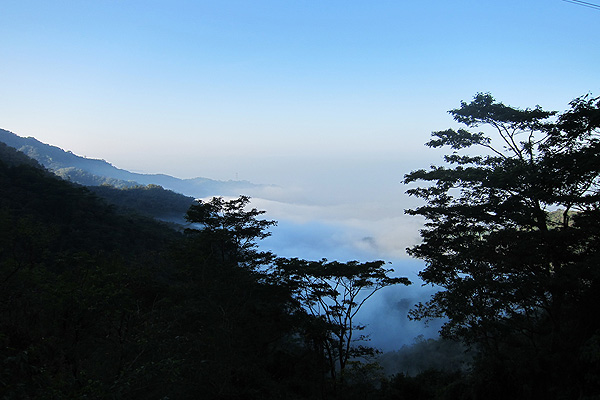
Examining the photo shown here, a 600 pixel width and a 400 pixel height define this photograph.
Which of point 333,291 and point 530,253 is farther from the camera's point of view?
point 333,291

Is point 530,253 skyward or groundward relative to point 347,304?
skyward

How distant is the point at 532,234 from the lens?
10.0 meters

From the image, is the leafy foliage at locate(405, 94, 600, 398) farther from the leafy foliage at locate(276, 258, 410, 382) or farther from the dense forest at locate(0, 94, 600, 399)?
the leafy foliage at locate(276, 258, 410, 382)

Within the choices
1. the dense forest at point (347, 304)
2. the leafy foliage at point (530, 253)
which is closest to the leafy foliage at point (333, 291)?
the dense forest at point (347, 304)

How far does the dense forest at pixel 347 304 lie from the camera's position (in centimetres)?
759

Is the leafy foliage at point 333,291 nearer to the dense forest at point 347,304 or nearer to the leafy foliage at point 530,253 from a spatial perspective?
the dense forest at point 347,304

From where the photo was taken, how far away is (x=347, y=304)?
53.8 feet

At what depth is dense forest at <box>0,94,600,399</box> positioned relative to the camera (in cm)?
759

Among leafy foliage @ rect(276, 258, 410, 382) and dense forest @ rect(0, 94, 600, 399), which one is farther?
leafy foliage @ rect(276, 258, 410, 382)

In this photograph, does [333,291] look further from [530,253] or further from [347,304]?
[530,253]

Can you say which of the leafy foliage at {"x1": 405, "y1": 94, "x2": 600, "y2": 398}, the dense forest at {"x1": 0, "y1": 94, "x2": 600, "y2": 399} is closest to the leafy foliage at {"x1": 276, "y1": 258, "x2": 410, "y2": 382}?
the dense forest at {"x1": 0, "y1": 94, "x2": 600, "y2": 399}

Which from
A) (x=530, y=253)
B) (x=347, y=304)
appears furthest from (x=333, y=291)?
(x=530, y=253)

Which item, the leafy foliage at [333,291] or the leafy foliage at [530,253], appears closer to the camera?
the leafy foliage at [530,253]

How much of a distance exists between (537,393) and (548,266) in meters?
3.50
